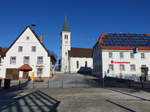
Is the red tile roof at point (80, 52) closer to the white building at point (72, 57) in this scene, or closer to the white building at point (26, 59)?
the white building at point (72, 57)

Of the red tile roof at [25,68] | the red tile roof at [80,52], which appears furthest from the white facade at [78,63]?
the red tile roof at [25,68]

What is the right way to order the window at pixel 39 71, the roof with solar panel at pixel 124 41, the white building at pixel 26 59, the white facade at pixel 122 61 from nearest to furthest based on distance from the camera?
1. the white building at pixel 26 59
2. the window at pixel 39 71
3. the white facade at pixel 122 61
4. the roof with solar panel at pixel 124 41

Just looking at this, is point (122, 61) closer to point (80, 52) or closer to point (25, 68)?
point (25, 68)

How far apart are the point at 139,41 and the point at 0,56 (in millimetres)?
35409

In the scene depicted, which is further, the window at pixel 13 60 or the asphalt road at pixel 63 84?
the window at pixel 13 60

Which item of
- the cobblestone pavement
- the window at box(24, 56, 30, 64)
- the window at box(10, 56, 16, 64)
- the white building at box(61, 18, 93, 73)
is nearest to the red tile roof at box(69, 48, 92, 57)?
the white building at box(61, 18, 93, 73)

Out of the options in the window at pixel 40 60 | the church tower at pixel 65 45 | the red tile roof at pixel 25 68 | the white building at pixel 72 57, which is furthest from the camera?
the church tower at pixel 65 45

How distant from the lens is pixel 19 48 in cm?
3147

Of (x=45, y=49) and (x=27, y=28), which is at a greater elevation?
(x=27, y=28)

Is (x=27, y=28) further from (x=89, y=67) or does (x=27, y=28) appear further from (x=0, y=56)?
(x=89, y=67)

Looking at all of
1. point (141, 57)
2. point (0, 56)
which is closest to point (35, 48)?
point (0, 56)

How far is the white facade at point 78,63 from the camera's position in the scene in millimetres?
58375

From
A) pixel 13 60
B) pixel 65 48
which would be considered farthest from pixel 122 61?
pixel 65 48

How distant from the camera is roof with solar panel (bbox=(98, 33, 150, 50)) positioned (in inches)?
1284
